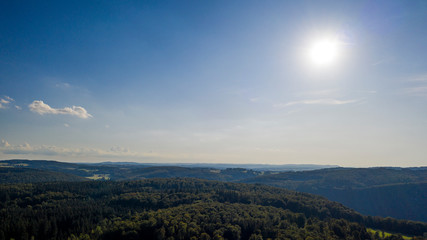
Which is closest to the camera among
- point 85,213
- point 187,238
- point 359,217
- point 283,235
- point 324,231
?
point 187,238

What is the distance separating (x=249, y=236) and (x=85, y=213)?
118095 millimetres

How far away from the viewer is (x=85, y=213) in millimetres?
167625

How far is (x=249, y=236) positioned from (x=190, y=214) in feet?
129

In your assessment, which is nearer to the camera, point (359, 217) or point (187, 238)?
point (187, 238)

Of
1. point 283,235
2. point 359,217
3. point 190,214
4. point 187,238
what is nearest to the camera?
point 187,238

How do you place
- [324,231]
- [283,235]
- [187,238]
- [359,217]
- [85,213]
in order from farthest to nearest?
[359,217], [85,213], [324,231], [283,235], [187,238]

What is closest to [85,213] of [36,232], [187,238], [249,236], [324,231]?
[36,232]

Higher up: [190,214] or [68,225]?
[190,214]

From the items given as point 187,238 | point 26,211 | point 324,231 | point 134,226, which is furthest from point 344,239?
point 26,211

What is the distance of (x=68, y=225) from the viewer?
505ft

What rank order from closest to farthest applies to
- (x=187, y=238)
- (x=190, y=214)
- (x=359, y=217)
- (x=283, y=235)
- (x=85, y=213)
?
(x=187, y=238) → (x=283, y=235) → (x=190, y=214) → (x=85, y=213) → (x=359, y=217)

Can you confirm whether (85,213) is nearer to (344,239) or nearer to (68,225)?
(68,225)

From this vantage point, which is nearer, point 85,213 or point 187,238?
point 187,238

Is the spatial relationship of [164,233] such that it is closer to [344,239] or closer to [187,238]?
[187,238]
